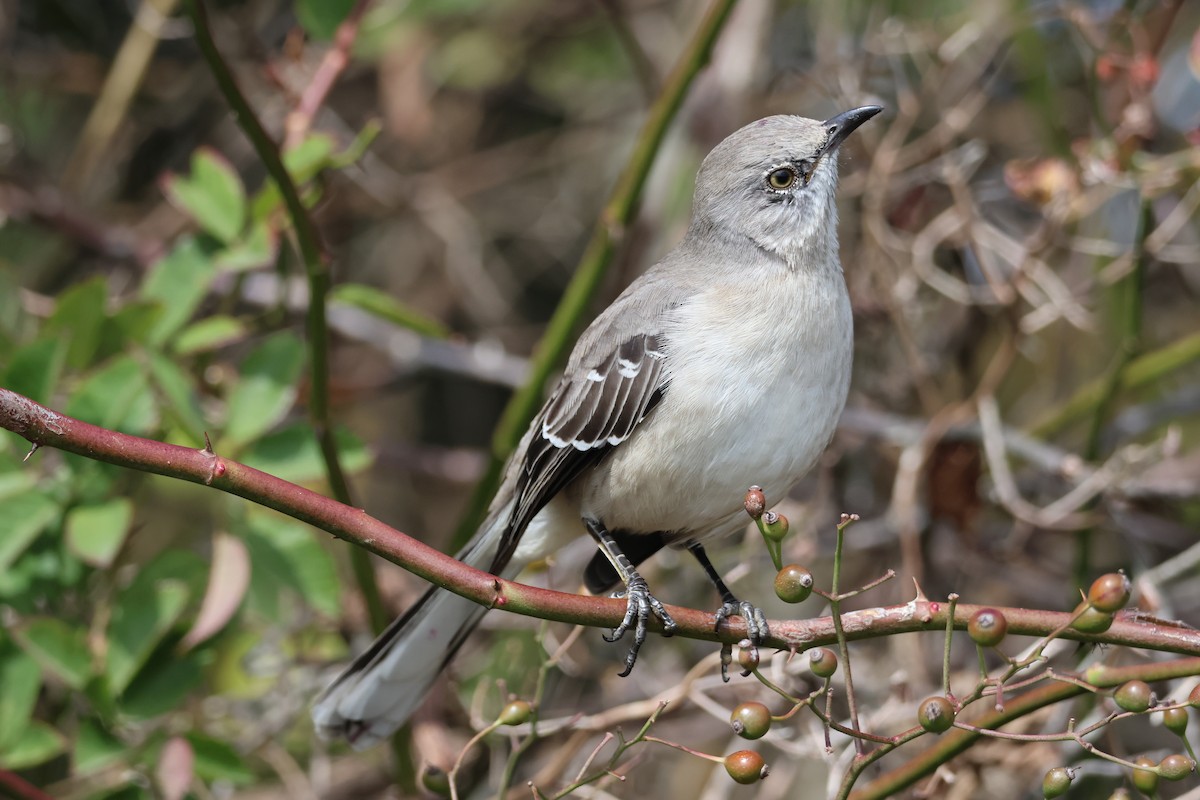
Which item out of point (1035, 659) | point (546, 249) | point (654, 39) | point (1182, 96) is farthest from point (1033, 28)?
point (1035, 659)

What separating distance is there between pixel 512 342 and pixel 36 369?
3096 millimetres

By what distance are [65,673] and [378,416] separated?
3583 mm

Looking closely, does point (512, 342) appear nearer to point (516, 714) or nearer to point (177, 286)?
point (177, 286)

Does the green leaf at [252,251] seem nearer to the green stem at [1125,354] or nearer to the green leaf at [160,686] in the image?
the green leaf at [160,686]

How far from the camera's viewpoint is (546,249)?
6457 millimetres

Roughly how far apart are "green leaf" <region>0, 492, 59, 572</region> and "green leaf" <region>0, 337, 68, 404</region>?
269mm

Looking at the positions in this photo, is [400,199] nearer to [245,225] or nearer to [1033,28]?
[245,225]

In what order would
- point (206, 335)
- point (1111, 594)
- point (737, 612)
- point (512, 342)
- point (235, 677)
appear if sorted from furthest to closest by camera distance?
1. point (512, 342)
2. point (235, 677)
3. point (206, 335)
4. point (737, 612)
5. point (1111, 594)

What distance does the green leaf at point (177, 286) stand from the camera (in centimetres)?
366

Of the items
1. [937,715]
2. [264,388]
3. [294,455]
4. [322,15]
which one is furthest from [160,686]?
[937,715]

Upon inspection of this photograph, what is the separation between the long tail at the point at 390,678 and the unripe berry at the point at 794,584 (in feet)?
4.87

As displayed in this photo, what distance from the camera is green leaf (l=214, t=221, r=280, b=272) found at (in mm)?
3680

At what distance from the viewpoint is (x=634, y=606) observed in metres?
3.06

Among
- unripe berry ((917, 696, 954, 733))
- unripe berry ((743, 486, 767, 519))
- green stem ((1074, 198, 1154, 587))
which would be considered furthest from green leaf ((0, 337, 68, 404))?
green stem ((1074, 198, 1154, 587))
